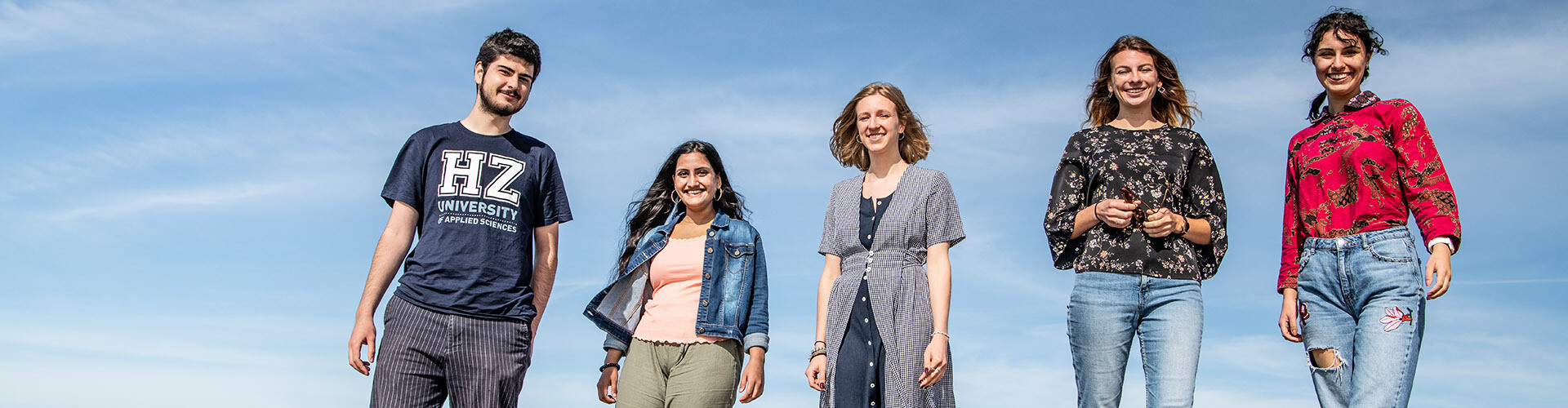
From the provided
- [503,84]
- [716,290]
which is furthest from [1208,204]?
[503,84]

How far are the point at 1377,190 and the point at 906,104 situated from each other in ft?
8.28

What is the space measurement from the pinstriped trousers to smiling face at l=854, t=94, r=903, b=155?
2243mm

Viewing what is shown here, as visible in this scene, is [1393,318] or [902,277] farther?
[902,277]

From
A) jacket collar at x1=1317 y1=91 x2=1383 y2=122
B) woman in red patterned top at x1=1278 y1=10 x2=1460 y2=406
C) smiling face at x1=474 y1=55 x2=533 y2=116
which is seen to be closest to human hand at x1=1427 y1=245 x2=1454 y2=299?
woman in red patterned top at x1=1278 y1=10 x2=1460 y2=406

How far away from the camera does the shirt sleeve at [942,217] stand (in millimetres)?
5922

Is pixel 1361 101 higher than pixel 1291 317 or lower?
higher

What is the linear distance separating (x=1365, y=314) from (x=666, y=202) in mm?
4090

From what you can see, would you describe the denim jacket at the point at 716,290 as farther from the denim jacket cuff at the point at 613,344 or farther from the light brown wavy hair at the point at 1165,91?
the light brown wavy hair at the point at 1165,91

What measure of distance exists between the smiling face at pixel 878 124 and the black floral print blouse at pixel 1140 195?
0.95 metres

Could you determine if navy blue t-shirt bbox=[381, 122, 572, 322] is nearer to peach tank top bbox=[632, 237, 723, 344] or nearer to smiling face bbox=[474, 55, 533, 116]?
smiling face bbox=[474, 55, 533, 116]

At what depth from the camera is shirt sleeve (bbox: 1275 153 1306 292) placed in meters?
5.96

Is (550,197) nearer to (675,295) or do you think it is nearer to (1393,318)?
(675,295)

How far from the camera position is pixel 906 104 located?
644cm

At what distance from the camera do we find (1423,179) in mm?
5727
